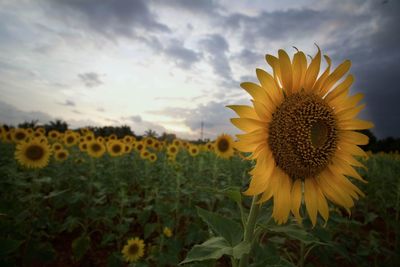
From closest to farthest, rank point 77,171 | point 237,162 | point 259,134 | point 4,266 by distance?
1. point 259,134
2. point 4,266
3. point 77,171
4. point 237,162

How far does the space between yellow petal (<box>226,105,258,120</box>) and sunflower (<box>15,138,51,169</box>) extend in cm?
498

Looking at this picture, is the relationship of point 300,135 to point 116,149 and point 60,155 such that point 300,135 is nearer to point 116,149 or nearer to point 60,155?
point 60,155

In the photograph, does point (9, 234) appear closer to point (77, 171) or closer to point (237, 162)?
point (77, 171)

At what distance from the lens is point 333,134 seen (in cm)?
200

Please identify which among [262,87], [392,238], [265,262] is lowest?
[392,238]

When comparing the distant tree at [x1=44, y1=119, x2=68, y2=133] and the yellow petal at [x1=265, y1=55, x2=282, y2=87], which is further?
the distant tree at [x1=44, y1=119, x2=68, y2=133]

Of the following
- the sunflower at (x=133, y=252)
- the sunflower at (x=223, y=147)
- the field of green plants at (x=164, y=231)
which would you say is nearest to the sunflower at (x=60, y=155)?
the field of green plants at (x=164, y=231)

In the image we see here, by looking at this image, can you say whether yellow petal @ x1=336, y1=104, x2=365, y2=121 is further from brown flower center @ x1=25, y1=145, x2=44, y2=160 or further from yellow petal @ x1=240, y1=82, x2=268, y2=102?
brown flower center @ x1=25, y1=145, x2=44, y2=160

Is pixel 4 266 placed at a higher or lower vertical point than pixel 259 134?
lower

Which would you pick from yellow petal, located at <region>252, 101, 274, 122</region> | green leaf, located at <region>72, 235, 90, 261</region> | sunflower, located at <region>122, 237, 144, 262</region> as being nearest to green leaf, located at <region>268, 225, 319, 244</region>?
yellow petal, located at <region>252, 101, 274, 122</region>

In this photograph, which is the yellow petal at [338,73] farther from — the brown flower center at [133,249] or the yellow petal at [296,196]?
the brown flower center at [133,249]

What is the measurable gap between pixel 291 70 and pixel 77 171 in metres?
6.58

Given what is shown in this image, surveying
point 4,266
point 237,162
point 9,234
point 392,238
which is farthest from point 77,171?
point 392,238

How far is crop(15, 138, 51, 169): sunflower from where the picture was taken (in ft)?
18.1
